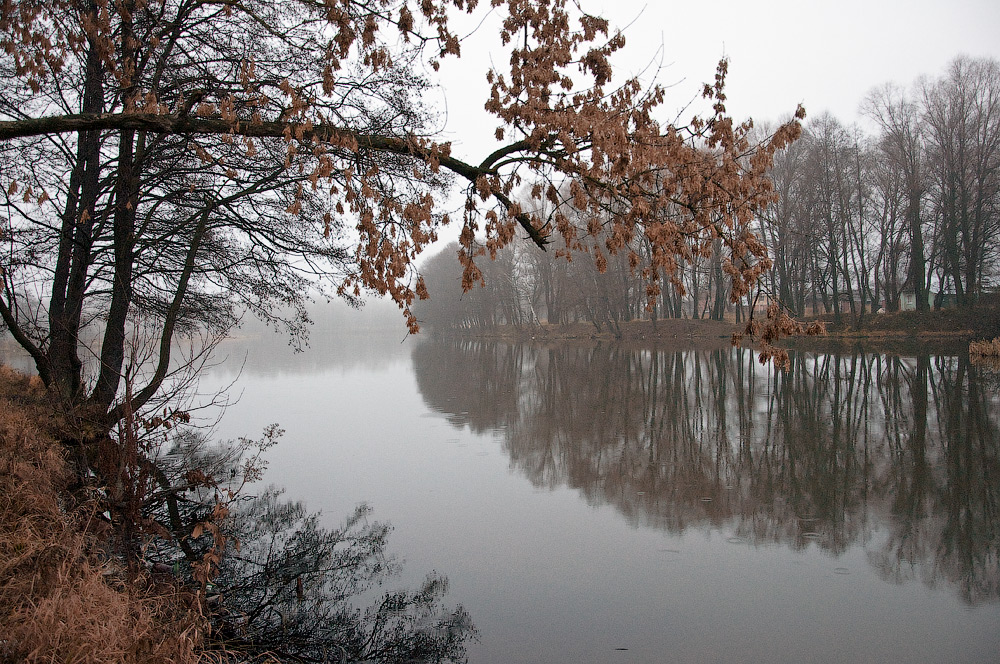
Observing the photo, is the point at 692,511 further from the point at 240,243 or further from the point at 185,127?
the point at 240,243

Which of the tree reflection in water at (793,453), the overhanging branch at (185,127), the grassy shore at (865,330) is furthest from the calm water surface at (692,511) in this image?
the grassy shore at (865,330)

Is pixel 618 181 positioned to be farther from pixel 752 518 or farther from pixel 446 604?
pixel 752 518

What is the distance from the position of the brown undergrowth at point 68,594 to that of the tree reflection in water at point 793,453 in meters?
4.76

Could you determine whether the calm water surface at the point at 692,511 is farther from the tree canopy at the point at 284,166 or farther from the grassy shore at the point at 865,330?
the grassy shore at the point at 865,330

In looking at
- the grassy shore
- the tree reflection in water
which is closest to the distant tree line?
the grassy shore

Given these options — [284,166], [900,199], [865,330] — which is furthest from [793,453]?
[900,199]

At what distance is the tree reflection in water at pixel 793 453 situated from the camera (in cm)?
636

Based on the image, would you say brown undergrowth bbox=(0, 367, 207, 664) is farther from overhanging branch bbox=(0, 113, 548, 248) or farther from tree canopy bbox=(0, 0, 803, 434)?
overhanging branch bbox=(0, 113, 548, 248)

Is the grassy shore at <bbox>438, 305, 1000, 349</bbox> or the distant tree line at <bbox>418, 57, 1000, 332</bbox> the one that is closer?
the grassy shore at <bbox>438, 305, 1000, 349</bbox>

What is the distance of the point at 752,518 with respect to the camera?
22.5ft

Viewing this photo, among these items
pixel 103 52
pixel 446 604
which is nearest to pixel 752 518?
pixel 446 604

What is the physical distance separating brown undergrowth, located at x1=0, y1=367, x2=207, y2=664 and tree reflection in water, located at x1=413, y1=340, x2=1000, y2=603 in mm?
4764

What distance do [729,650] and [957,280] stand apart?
35.9 m

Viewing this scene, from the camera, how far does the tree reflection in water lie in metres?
6.36
